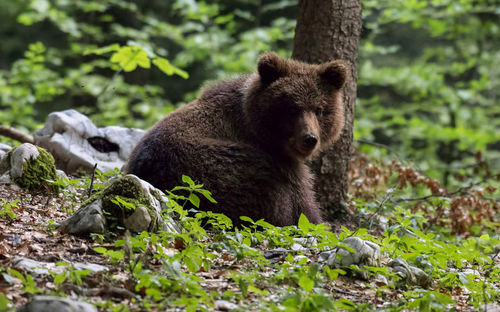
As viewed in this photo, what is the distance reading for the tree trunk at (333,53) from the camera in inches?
219

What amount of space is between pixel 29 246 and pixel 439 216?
491cm

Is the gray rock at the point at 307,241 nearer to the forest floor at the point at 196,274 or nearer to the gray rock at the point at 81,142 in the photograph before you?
the forest floor at the point at 196,274

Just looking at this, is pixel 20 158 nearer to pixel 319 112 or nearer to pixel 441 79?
pixel 319 112

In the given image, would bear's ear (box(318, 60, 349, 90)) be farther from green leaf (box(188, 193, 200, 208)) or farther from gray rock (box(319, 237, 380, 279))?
green leaf (box(188, 193, 200, 208))

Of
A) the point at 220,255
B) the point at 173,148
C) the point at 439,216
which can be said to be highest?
the point at 173,148

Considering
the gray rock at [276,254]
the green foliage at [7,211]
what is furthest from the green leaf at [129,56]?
the gray rock at [276,254]

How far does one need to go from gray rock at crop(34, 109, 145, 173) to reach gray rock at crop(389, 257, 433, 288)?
149 inches

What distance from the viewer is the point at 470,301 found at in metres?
3.11

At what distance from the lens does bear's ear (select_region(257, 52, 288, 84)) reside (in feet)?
16.2

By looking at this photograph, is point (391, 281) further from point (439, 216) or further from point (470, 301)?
point (439, 216)

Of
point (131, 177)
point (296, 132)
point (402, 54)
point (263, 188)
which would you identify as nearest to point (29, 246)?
point (131, 177)

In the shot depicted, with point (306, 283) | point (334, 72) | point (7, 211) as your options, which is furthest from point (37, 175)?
point (334, 72)

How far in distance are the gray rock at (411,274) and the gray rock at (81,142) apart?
3.79 metres

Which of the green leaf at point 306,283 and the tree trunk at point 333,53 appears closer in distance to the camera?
the green leaf at point 306,283
